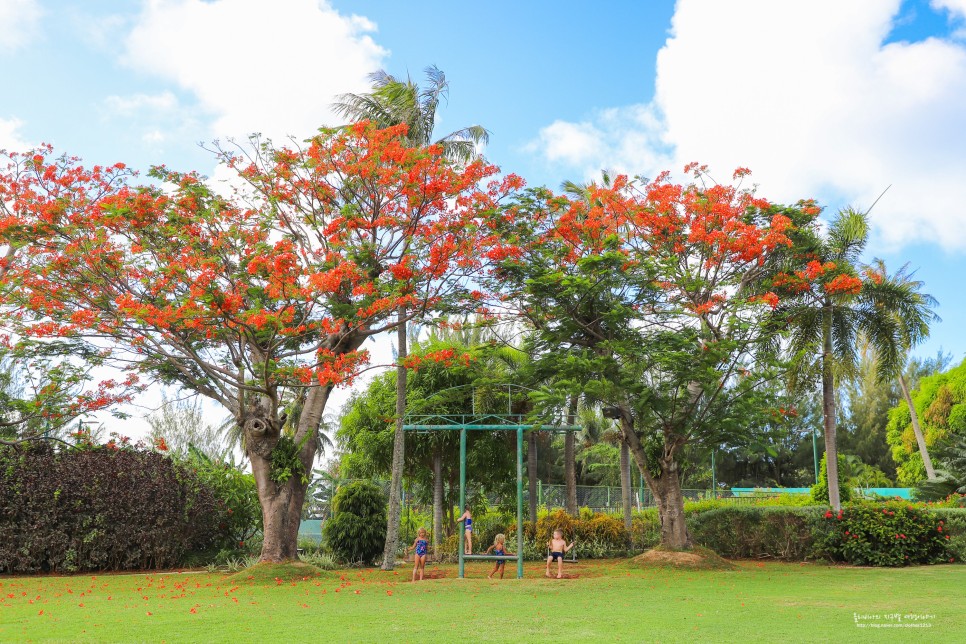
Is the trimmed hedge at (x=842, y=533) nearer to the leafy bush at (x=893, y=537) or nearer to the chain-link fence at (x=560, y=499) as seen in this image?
the leafy bush at (x=893, y=537)

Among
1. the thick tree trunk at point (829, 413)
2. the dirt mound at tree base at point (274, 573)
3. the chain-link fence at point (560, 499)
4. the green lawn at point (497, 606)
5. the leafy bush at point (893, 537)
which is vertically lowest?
the green lawn at point (497, 606)

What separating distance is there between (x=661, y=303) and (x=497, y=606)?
8.42 metres

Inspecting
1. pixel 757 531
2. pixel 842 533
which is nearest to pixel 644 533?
pixel 757 531

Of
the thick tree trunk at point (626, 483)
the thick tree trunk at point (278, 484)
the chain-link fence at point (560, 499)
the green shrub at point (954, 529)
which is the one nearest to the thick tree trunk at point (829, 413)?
the green shrub at point (954, 529)

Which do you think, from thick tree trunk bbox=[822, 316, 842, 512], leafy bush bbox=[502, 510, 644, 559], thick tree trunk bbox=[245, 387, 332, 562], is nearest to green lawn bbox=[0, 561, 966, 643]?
thick tree trunk bbox=[245, 387, 332, 562]

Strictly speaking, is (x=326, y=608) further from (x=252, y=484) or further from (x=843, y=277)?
(x=843, y=277)

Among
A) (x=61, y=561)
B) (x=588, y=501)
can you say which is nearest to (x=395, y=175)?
(x=61, y=561)

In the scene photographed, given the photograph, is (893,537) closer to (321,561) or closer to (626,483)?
(626,483)

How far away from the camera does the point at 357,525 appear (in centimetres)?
1862

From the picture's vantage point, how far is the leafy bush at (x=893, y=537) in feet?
55.8

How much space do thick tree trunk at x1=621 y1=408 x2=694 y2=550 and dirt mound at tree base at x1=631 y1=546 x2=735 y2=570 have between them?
46 centimetres

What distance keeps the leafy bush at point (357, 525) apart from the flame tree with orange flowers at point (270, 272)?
2700 mm

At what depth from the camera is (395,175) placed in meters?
14.9

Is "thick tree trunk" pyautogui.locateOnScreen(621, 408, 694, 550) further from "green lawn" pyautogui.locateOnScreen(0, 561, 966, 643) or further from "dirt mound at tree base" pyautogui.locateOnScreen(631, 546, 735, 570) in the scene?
"green lawn" pyautogui.locateOnScreen(0, 561, 966, 643)
